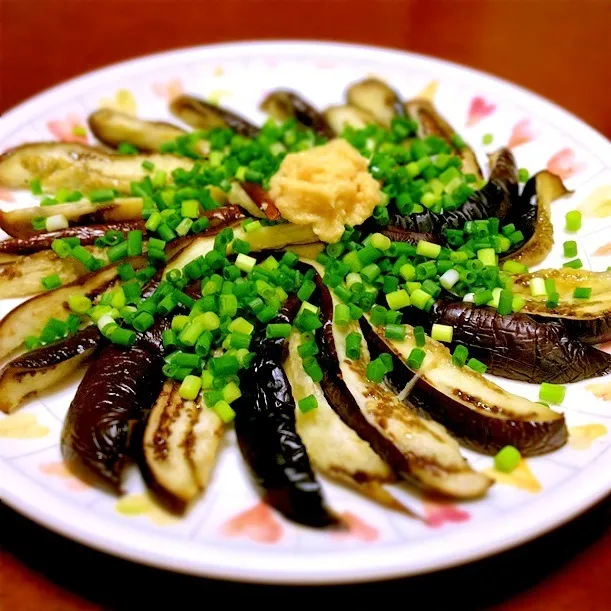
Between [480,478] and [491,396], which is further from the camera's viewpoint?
[491,396]

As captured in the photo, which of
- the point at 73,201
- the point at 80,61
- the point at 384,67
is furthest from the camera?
the point at 80,61

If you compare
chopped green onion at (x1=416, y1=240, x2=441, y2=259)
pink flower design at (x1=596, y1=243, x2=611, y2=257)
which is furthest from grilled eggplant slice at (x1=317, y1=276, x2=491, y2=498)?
pink flower design at (x1=596, y1=243, x2=611, y2=257)

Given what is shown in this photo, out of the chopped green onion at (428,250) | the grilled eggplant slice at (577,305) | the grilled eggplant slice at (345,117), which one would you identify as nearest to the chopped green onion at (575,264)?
the grilled eggplant slice at (577,305)

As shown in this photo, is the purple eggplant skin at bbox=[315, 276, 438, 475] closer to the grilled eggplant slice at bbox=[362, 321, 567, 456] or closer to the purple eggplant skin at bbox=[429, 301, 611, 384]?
the grilled eggplant slice at bbox=[362, 321, 567, 456]

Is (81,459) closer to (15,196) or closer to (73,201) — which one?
(73,201)

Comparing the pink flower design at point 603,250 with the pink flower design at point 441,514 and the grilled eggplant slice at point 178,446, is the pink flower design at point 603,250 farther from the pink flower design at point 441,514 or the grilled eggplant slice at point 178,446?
the grilled eggplant slice at point 178,446

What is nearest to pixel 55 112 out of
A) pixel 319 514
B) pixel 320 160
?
pixel 320 160

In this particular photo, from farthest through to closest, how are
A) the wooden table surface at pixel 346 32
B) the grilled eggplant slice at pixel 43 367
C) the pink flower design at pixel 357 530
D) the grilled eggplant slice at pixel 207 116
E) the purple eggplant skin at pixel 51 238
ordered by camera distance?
the wooden table surface at pixel 346 32, the grilled eggplant slice at pixel 207 116, the purple eggplant skin at pixel 51 238, the grilled eggplant slice at pixel 43 367, the pink flower design at pixel 357 530
